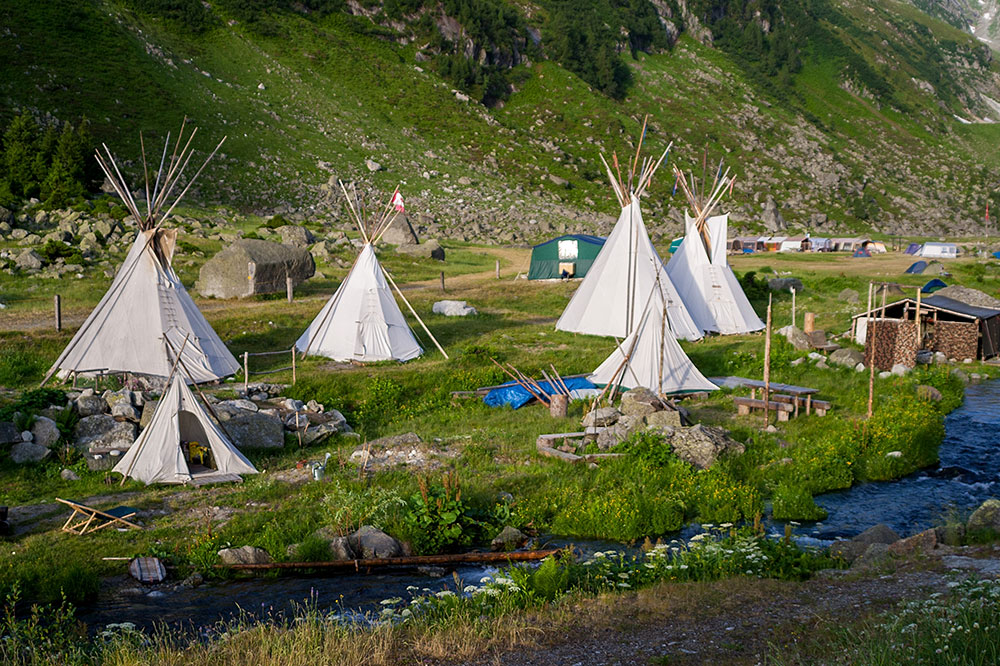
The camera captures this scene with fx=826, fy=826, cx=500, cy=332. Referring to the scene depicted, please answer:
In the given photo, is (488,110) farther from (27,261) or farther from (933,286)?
(27,261)

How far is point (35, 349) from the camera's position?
2236 cm

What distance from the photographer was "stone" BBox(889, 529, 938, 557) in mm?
11570

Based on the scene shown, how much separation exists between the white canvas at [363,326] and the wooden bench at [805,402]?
10.4m

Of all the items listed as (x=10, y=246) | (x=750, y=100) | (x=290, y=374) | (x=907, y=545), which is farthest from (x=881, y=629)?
(x=750, y=100)

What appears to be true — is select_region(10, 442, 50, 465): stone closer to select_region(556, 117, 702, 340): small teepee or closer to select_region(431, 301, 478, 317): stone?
select_region(431, 301, 478, 317): stone

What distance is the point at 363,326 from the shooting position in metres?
24.8

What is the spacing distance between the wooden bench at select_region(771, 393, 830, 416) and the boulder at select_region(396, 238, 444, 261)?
1180 inches

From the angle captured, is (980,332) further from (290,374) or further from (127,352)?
(127,352)

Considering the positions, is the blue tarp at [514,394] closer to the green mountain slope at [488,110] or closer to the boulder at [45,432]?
the boulder at [45,432]

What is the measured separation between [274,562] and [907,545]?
9.30 meters

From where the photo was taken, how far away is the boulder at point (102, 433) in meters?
16.0

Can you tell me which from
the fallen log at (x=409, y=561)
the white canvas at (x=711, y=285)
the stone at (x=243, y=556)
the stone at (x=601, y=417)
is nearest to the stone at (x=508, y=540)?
the fallen log at (x=409, y=561)

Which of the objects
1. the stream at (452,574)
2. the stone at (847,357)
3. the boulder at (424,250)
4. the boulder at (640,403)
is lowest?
the stream at (452,574)

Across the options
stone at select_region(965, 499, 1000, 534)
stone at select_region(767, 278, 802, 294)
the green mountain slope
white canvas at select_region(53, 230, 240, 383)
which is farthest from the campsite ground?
the green mountain slope
